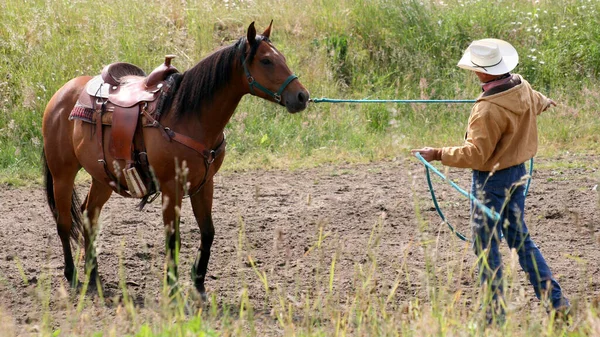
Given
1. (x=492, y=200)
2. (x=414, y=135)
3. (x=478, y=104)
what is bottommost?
(x=414, y=135)

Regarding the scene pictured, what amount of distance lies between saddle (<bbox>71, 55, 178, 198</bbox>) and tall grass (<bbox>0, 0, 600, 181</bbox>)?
3.79 meters

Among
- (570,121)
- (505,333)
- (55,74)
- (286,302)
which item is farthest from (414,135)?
(505,333)

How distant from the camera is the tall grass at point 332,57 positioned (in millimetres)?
10172

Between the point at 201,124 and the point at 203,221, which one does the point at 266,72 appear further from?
the point at 203,221

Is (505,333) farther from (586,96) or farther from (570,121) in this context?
(586,96)

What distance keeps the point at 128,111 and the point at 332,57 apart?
6.91m

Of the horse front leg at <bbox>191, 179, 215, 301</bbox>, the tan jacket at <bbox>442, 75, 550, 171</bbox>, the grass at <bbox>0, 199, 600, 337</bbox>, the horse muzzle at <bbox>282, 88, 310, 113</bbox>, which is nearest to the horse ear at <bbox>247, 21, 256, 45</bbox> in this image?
the horse muzzle at <bbox>282, 88, 310, 113</bbox>

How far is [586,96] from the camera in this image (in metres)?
11.1

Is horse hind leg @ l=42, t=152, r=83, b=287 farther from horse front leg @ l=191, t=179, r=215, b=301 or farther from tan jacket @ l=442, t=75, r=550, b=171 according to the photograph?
tan jacket @ l=442, t=75, r=550, b=171

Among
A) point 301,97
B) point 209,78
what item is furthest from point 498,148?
point 209,78

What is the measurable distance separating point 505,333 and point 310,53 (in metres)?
8.68

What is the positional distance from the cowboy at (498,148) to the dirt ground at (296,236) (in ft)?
0.98

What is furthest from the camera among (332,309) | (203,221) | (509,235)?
(203,221)

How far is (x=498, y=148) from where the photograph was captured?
462cm
